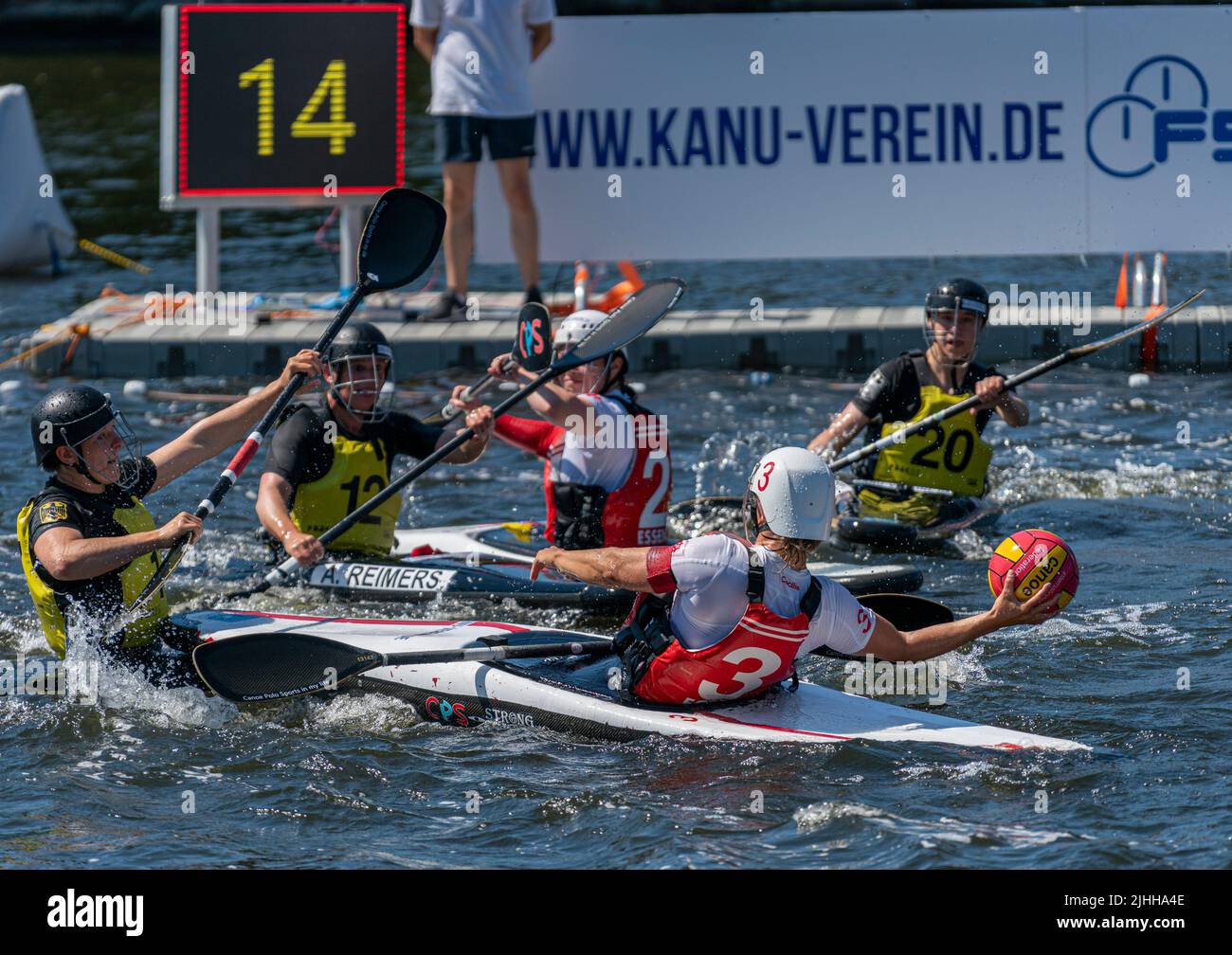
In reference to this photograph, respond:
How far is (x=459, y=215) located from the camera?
1091 centimetres

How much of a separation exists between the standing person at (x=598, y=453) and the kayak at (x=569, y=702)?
0.91m

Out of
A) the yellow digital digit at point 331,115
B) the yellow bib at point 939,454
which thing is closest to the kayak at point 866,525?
the yellow bib at point 939,454

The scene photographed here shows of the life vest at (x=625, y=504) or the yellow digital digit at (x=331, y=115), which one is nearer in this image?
the life vest at (x=625, y=504)

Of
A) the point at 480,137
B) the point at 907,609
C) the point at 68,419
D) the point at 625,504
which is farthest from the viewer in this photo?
the point at 480,137

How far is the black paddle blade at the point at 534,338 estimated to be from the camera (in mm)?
6520

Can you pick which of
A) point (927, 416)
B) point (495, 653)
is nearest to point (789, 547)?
point (495, 653)

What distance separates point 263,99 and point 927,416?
5.18 meters

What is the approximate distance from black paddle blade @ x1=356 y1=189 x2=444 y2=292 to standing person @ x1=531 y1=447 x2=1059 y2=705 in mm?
2415

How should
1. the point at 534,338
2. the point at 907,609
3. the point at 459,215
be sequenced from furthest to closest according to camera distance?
the point at 459,215 < the point at 534,338 < the point at 907,609

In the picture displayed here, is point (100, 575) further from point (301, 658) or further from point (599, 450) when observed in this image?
point (599, 450)

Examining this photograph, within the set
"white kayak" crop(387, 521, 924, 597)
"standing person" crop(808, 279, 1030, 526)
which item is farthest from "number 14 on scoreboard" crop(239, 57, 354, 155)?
"standing person" crop(808, 279, 1030, 526)

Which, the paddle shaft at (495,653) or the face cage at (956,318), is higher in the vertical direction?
the face cage at (956,318)

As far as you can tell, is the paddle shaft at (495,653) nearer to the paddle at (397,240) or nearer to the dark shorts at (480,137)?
the paddle at (397,240)

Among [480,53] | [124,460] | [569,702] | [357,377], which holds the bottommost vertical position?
[569,702]
